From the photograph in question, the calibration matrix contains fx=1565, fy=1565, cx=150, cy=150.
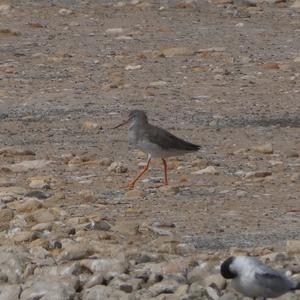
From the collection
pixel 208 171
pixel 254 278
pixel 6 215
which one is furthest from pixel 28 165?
pixel 254 278

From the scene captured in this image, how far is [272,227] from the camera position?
11242 millimetres

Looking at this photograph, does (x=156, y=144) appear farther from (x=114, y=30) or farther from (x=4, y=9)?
(x=4, y=9)

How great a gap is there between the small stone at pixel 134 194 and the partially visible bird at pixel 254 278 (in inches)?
118

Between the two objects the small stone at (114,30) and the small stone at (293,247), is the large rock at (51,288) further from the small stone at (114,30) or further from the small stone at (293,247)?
the small stone at (114,30)

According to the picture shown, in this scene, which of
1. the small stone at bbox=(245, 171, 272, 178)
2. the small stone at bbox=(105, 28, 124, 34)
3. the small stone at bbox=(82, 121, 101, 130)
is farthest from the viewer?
the small stone at bbox=(105, 28, 124, 34)

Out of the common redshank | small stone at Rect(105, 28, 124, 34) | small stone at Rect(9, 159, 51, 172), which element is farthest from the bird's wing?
small stone at Rect(105, 28, 124, 34)

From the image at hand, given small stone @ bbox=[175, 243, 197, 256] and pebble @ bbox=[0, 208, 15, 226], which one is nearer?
small stone @ bbox=[175, 243, 197, 256]

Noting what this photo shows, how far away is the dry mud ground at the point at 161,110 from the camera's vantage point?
1170 centimetres

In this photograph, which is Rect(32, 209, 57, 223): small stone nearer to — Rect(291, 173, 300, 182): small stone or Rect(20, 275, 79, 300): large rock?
Rect(20, 275, 79, 300): large rock

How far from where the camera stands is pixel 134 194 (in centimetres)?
1242

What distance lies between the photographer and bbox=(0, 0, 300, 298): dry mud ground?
38.4 ft

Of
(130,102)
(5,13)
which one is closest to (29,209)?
(130,102)

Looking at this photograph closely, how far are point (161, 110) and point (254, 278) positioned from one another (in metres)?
7.14

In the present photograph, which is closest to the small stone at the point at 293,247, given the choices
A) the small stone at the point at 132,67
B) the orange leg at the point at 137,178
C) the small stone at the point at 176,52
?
the orange leg at the point at 137,178
